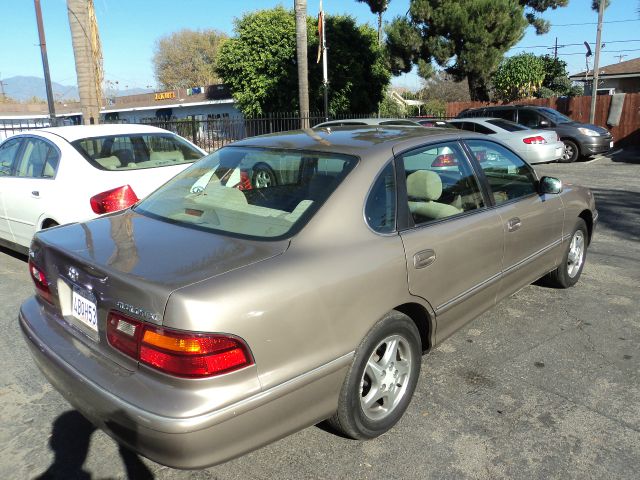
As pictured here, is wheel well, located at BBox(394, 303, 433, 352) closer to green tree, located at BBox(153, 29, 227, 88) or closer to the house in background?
the house in background

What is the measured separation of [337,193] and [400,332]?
2.60 feet

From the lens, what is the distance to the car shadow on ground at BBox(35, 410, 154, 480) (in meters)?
2.47

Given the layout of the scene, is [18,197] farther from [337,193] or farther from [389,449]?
[389,449]

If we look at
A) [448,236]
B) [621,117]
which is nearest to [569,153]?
[621,117]

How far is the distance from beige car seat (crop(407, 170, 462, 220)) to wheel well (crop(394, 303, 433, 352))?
53cm

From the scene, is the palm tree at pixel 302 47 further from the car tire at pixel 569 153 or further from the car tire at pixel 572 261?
the car tire at pixel 572 261

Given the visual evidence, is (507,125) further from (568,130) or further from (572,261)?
(572,261)

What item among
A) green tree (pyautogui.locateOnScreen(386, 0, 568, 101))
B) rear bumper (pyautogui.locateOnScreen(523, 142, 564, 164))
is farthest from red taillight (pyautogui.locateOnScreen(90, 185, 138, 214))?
green tree (pyautogui.locateOnScreen(386, 0, 568, 101))

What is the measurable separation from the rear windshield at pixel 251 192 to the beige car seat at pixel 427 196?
0.47 meters

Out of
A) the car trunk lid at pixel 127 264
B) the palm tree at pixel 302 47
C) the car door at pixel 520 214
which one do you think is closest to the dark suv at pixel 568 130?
the palm tree at pixel 302 47

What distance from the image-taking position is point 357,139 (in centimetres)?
313

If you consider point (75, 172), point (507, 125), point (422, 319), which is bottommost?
point (422, 319)

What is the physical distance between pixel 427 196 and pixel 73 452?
94.8 inches

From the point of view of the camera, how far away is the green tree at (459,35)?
22.1 m
